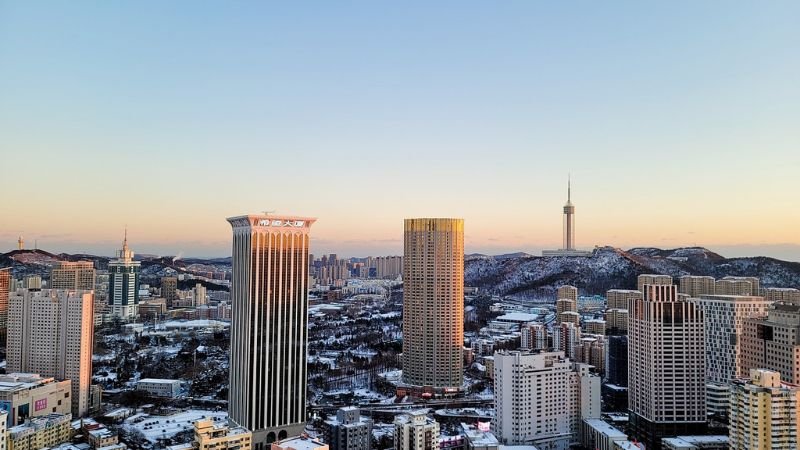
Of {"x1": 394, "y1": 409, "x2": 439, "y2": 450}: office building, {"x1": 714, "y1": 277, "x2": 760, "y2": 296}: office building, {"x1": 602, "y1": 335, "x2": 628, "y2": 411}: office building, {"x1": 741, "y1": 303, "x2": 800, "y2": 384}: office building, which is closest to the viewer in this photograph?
{"x1": 394, "y1": 409, "x2": 439, "y2": 450}: office building

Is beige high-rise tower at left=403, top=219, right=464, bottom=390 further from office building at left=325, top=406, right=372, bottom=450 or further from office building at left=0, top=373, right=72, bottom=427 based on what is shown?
office building at left=0, top=373, right=72, bottom=427

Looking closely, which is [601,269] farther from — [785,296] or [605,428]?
[605,428]

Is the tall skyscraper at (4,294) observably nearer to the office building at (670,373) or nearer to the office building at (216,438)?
the office building at (216,438)

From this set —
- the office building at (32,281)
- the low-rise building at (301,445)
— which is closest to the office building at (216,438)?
the low-rise building at (301,445)

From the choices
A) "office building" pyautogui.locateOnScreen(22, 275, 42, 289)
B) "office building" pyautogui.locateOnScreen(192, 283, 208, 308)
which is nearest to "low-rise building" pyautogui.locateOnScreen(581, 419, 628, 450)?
"office building" pyautogui.locateOnScreen(22, 275, 42, 289)

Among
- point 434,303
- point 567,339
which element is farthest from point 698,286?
point 434,303
